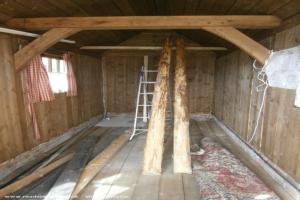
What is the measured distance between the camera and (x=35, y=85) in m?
3.52

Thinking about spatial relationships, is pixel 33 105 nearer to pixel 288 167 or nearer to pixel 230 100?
pixel 288 167

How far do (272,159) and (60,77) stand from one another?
4.18 meters

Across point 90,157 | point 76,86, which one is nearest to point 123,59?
point 76,86

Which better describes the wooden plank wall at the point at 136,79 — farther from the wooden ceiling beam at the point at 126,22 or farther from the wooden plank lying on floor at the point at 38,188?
the wooden plank lying on floor at the point at 38,188

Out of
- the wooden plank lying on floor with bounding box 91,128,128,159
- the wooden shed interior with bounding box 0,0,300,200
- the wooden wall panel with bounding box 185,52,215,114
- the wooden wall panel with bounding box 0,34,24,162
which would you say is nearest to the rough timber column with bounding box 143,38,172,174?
the wooden shed interior with bounding box 0,0,300,200

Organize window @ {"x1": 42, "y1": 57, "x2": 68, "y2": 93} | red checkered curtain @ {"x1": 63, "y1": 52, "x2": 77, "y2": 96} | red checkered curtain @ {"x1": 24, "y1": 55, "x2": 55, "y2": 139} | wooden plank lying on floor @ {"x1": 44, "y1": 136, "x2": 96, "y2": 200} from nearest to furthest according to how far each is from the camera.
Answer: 1. wooden plank lying on floor @ {"x1": 44, "y1": 136, "x2": 96, "y2": 200}
2. red checkered curtain @ {"x1": 24, "y1": 55, "x2": 55, "y2": 139}
3. window @ {"x1": 42, "y1": 57, "x2": 68, "y2": 93}
4. red checkered curtain @ {"x1": 63, "y1": 52, "x2": 77, "y2": 96}

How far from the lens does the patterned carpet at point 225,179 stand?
2.34 meters

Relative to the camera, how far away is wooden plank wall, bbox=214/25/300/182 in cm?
250

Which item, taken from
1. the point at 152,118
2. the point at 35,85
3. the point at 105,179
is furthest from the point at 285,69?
the point at 35,85

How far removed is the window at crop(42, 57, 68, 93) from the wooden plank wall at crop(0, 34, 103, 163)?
168 mm

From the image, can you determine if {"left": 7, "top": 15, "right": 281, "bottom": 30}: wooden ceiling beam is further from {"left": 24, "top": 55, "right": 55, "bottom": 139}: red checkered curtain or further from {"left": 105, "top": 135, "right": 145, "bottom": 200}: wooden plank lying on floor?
{"left": 105, "top": 135, "right": 145, "bottom": 200}: wooden plank lying on floor

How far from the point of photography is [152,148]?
2896 mm

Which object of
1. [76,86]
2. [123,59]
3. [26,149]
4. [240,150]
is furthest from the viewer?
[123,59]

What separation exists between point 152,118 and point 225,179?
1.24m
